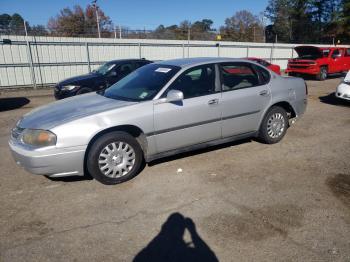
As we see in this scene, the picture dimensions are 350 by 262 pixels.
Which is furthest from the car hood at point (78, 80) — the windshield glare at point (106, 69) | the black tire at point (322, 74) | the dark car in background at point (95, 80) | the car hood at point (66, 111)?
the black tire at point (322, 74)

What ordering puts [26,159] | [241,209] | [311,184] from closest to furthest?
[241,209] → [26,159] → [311,184]

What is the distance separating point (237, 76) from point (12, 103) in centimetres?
885

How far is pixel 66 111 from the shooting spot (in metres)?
4.11

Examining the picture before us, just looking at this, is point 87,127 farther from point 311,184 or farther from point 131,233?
point 311,184

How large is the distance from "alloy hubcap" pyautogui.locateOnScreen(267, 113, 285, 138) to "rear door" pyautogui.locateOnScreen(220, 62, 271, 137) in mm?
338

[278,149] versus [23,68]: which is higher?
[23,68]

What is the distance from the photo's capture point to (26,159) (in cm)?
370

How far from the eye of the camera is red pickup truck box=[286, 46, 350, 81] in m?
16.1

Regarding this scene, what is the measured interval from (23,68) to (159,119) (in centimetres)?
1273

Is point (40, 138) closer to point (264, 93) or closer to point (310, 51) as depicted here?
point (264, 93)

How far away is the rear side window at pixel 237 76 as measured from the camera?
4848mm

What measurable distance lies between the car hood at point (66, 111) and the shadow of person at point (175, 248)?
1785 millimetres

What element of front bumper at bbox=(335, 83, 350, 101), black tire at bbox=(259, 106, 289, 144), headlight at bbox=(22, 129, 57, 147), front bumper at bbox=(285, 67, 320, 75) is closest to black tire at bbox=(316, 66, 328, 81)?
front bumper at bbox=(285, 67, 320, 75)

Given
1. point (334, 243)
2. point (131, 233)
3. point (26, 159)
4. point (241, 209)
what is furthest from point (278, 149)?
point (26, 159)
